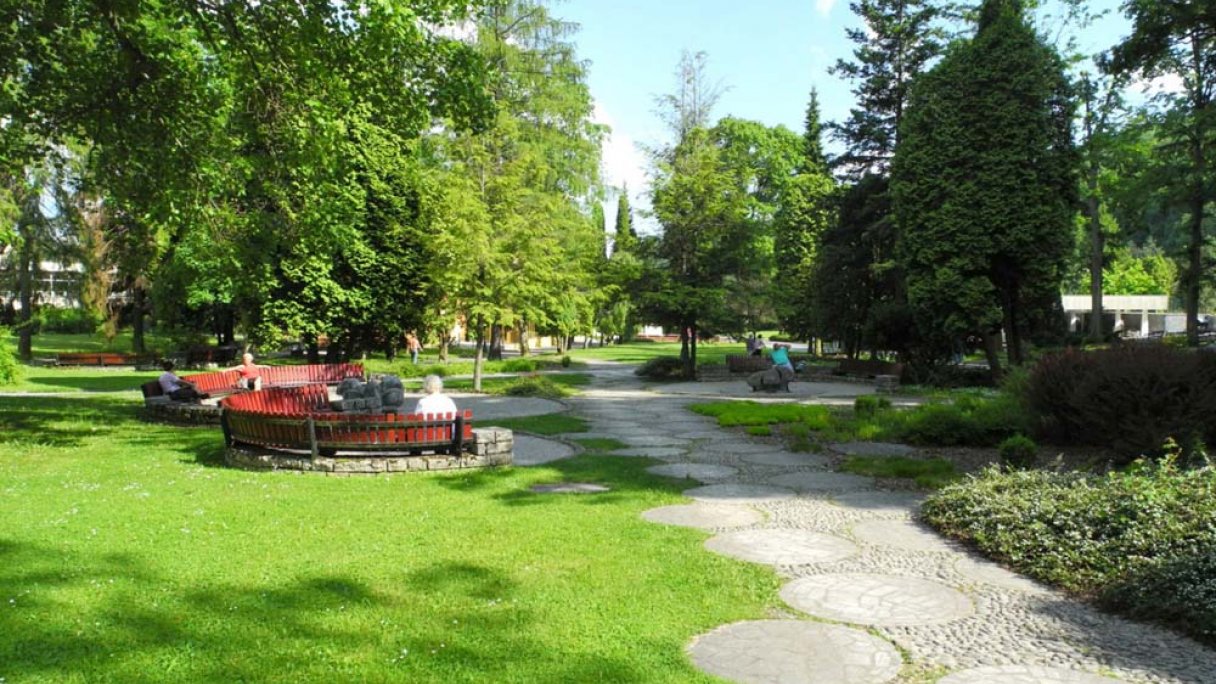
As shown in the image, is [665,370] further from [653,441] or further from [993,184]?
[653,441]

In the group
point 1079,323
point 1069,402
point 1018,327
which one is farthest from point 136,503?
point 1079,323

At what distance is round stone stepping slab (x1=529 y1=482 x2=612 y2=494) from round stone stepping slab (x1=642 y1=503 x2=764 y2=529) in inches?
43.3

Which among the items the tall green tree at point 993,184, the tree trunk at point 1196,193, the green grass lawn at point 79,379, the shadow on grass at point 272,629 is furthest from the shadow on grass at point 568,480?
the tree trunk at point 1196,193

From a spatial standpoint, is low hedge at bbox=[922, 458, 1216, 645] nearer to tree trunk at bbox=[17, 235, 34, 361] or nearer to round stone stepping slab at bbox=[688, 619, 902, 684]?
round stone stepping slab at bbox=[688, 619, 902, 684]

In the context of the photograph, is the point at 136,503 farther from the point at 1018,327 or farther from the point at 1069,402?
the point at 1018,327

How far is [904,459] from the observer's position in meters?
9.64

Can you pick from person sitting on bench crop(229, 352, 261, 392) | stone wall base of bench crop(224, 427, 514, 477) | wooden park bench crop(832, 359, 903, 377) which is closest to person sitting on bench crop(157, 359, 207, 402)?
person sitting on bench crop(229, 352, 261, 392)

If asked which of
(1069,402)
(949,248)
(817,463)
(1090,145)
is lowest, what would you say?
(817,463)

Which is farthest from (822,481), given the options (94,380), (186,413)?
(94,380)

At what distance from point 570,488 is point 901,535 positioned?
11.7 ft

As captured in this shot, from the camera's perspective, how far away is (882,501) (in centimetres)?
779

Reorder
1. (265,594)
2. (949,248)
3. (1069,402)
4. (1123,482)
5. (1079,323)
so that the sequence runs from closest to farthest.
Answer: (265,594) → (1123,482) → (1069,402) → (949,248) → (1079,323)

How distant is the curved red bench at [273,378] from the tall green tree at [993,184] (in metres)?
16.6

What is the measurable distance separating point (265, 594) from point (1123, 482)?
6.64 meters
